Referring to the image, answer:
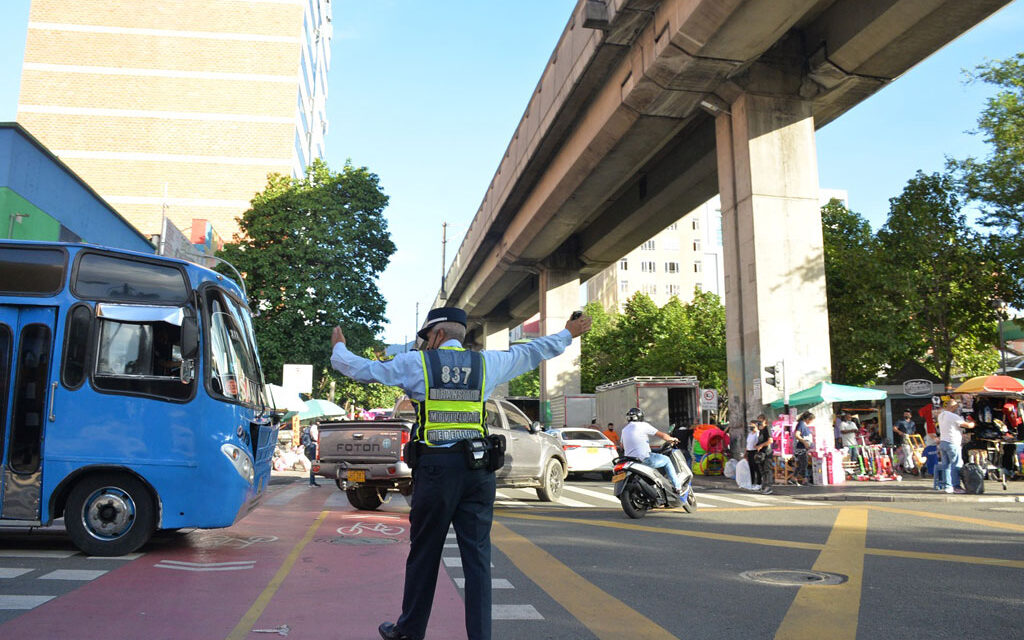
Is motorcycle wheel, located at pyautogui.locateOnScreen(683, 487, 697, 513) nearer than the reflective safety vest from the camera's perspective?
No

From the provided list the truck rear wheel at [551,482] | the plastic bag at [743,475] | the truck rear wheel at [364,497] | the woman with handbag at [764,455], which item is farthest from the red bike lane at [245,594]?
the plastic bag at [743,475]

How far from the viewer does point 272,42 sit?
55.7m

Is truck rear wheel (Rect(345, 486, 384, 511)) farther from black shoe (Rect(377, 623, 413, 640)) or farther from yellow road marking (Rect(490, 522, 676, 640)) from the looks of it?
black shoe (Rect(377, 623, 413, 640))

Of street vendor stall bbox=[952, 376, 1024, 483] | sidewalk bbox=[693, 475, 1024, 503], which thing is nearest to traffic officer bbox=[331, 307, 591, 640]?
sidewalk bbox=[693, 475, 1024, 503]

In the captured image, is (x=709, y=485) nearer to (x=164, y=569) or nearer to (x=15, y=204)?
(x=164, y=569)

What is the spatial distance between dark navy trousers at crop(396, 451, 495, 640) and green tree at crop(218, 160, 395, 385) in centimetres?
2829

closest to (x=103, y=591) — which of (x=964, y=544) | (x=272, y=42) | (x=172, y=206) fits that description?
(x=964, y=544)

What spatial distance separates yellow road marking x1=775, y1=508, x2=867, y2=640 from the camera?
4.79 m

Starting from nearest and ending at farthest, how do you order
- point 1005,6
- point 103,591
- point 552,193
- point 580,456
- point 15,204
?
point 103,591 → point 1005,6 → point 15,204 → point 580,456 → point 552,193

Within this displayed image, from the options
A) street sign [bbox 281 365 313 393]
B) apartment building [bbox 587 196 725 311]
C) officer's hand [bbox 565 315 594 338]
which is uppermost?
apartment building [bbox 587 196 725 311]

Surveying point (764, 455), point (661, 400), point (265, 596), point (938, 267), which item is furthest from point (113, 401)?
point (938, 267)

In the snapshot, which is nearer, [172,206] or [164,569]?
[164,569]

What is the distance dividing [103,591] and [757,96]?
59.6ft

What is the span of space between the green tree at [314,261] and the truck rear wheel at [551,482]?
18462mm
